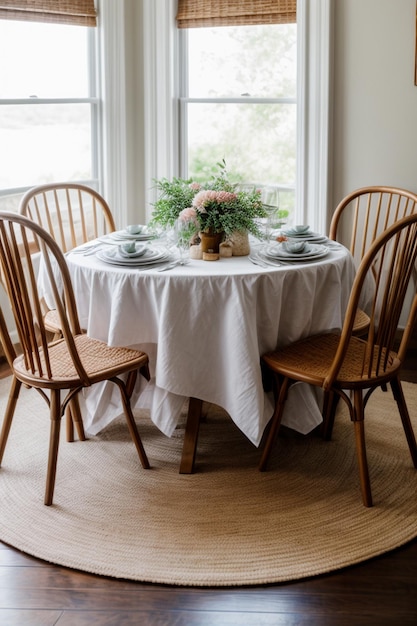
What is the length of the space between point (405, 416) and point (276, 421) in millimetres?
478

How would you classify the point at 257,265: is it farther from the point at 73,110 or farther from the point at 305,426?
the point at 73,110

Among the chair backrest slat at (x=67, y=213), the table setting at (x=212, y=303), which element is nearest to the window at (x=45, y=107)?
the chair backrest slat at (x=67, y=213)

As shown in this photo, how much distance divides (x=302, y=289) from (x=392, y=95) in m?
1.85

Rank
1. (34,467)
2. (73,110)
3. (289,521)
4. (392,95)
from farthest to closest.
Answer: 1. (73,110)
2. (392,95)
3. (34,467)
4. (289,521)

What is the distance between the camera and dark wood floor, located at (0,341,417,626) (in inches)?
88.7

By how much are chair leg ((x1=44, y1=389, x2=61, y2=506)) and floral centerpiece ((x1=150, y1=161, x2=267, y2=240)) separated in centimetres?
81

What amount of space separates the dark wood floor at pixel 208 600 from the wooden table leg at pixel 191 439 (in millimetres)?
718

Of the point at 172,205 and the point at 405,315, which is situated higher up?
the point at 172,205

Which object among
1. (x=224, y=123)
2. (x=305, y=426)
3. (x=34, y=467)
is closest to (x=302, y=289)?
(x=305, y=426)

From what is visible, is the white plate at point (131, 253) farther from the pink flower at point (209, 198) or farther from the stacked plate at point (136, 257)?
the pink flower at point (209, 198)

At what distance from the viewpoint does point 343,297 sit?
3.33 meters

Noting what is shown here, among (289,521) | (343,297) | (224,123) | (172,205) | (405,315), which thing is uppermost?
(224,123)

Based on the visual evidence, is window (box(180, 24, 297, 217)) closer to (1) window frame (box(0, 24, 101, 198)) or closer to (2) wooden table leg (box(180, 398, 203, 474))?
(1) window frame (box(0, 24, 101, 198))

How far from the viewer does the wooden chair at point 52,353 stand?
2758 mm
